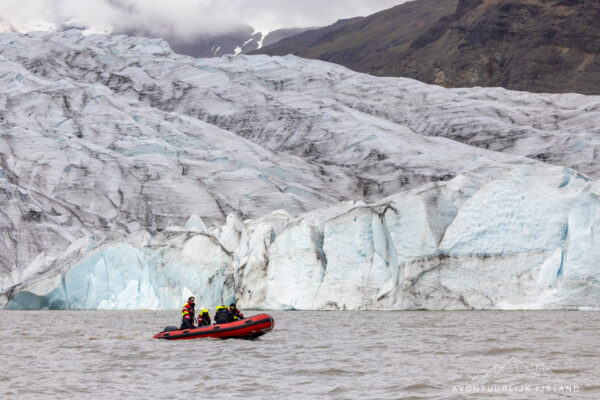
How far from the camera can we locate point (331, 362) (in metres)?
14.1

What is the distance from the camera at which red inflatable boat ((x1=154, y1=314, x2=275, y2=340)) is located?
63.0 ft

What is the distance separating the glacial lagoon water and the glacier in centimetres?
456

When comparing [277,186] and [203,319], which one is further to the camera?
[277,186]

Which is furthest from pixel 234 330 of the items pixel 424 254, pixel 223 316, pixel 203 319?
pixel 424 254

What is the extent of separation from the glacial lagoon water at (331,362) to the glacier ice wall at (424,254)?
10.2 feet

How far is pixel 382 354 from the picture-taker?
15.0 metres

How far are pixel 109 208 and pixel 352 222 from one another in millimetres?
31307

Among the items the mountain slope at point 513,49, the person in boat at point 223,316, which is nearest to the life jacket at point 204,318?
the person in boat at point 223,316

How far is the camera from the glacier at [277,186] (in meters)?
27.0

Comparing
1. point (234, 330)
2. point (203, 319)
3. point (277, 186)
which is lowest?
point (234, 330)

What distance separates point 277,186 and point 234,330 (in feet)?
130

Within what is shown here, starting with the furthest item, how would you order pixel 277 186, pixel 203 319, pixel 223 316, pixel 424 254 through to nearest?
1. pixel 277 186
2. pixel 424 254
3. pixel 203 319
4. pixel 223 316

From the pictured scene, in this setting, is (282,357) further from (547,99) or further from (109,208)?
(547,99)

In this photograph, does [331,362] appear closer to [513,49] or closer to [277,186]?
[277,186]
